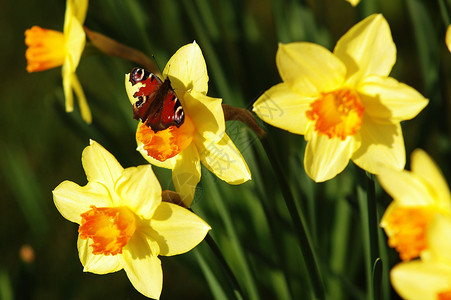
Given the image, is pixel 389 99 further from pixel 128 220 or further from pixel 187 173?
pixel 128 220

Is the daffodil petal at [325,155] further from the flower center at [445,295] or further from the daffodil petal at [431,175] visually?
the flower center at [445,295]

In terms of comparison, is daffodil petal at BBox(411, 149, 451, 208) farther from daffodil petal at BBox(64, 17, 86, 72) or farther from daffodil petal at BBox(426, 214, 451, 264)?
daffodil petal at BBox(64, 17, 86, 72)

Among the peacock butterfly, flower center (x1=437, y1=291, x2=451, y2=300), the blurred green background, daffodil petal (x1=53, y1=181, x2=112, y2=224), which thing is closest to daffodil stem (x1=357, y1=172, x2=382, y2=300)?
the blurred green background

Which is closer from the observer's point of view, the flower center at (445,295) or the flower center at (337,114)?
the flower center at (445,295)

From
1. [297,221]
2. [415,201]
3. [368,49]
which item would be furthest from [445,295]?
[368,49]

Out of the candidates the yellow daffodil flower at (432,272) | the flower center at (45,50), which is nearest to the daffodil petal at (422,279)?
the yellow daffodil flower at (432,272)

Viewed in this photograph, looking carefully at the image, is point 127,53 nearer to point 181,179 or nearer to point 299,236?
point 181,179
